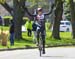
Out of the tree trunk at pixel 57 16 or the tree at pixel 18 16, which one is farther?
the tree trunk at pixel 57 16

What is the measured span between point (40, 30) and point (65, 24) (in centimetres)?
4001

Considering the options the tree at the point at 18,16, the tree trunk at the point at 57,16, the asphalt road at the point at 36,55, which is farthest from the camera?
the tree trunk at the point at 57,16

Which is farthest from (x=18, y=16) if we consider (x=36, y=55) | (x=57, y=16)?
(x=36, y=55)

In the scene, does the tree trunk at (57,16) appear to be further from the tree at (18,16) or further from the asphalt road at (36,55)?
the asphalt road at (36,55)

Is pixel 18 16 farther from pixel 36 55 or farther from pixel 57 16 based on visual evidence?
pixel 36 55

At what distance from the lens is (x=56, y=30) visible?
3100 cm

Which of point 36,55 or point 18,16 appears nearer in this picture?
point 36,55

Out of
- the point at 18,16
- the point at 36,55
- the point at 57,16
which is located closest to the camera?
the point at 36,55

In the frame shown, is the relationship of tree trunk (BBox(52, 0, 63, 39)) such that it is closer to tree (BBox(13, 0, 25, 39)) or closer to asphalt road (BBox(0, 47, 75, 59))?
tree (BBox(13, 0, 25, 39))

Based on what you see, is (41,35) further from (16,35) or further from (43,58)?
(16,35)

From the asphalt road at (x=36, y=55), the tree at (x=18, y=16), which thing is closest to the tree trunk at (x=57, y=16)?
the tree at (x=18, y=16)

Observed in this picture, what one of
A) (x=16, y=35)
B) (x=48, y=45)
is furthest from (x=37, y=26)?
(x=16, y=35)

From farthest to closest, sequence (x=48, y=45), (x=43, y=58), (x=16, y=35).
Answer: (x=16, y=35) → (x=48, y=45) → (x=43, y=58)

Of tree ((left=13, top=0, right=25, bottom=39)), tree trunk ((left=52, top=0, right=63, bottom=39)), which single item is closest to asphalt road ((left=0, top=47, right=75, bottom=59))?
tree ((left=13, top=0, right=25, bottom=39))
